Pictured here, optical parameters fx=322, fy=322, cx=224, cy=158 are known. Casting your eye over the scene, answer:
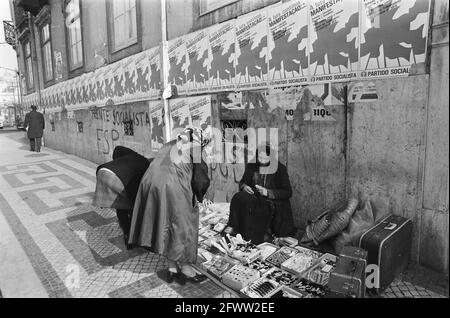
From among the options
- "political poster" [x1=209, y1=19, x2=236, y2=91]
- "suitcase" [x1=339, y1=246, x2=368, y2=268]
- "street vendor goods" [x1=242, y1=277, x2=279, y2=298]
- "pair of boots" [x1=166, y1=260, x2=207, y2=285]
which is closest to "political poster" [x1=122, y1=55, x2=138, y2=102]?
"political poster" [x1=209, y1=19, x2=236, y2=91]

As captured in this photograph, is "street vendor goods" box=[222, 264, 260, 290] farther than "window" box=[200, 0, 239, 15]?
No

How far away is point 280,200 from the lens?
4.00 meters

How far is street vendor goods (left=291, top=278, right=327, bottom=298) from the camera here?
2859 millimetres

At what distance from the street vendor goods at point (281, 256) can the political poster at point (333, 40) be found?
2020 mm

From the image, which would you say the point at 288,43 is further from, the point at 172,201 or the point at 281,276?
the point at 281,276

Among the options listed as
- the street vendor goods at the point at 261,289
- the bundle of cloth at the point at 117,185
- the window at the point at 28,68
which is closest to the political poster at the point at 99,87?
the bundle of cloth at the point at 117,185

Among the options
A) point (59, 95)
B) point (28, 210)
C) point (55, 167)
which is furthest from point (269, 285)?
point (59, 95)

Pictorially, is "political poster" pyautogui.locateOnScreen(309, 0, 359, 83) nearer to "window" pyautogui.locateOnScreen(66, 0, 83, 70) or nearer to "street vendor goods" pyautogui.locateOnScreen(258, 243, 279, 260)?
"street vendor goods" pyautogui.locateOnScreen(258, 243, 279, 260)

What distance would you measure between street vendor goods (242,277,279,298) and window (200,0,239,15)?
404 cm

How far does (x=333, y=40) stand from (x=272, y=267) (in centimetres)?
260

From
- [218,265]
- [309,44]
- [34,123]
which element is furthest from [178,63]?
[34,123]

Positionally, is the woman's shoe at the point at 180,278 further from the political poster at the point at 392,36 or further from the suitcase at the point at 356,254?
the political poster at the point at 392,36
